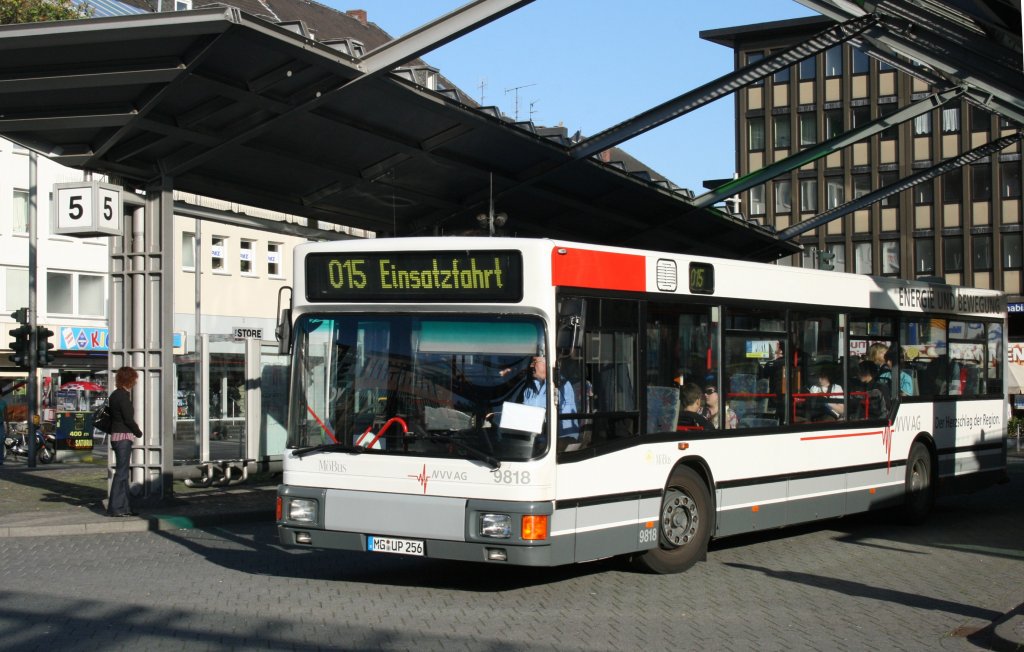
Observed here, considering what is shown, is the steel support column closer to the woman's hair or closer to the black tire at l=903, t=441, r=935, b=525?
the woman's hair

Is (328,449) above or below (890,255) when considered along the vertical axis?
below

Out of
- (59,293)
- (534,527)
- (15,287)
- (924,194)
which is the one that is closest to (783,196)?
(924,194)

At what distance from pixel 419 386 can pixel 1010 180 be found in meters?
56.3

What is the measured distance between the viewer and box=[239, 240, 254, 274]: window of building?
57.4 metres

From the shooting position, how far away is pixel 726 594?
1029 centimetres

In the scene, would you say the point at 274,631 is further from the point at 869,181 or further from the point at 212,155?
the point at 869,181

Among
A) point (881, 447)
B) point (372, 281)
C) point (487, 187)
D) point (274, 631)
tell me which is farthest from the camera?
point (487, 187)

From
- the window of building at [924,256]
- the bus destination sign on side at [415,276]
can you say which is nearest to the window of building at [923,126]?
the window of building at [924,256]

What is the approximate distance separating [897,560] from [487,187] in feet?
29.3

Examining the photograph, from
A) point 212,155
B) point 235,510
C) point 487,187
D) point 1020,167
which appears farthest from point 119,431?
point 1020,167

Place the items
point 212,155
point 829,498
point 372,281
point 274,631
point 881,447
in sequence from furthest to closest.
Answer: point 212,155, point 881,447, point 829,498, point 372,281, point 274,631

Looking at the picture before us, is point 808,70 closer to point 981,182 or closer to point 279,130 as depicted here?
point 981,182

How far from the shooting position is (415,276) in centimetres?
1021

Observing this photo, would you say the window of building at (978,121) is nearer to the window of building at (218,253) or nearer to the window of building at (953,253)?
the window of building at (953,253)
